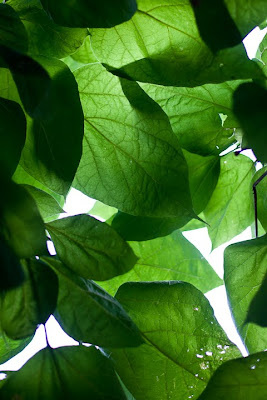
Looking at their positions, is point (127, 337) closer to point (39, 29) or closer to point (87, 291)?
point (87, 291)

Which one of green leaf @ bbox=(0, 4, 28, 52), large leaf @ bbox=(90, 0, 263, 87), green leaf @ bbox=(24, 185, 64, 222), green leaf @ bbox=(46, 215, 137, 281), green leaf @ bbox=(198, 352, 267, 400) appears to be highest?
green leaf @ bbox=(0, 4, 28, 52)

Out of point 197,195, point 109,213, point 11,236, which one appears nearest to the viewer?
point 11,236

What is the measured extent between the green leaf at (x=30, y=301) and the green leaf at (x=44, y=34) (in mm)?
121

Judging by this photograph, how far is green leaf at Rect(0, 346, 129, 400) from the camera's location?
284 millimetres

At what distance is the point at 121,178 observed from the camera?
325mm

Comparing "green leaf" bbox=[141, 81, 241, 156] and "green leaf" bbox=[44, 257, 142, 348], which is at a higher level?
"green leaf" bbox=[141, 81, 241, 156]

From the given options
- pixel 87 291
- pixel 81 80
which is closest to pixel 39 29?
pixel 81 80

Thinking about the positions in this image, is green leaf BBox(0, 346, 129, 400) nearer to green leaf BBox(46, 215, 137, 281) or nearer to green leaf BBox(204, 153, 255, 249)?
green leaf BBox(46, 215, 137, 281)

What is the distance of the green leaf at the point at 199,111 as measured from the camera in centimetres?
34

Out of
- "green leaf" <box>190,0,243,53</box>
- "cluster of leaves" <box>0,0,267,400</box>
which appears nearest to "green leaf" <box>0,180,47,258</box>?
"cluster of leaves" <box>0,0,267,400</box>

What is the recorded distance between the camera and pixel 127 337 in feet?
0.85

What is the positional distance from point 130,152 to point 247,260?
0.10 meters

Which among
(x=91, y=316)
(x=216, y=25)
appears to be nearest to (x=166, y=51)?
(x=216, y=25)

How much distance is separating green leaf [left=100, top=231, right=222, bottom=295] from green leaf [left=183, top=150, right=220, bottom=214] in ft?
0.15
